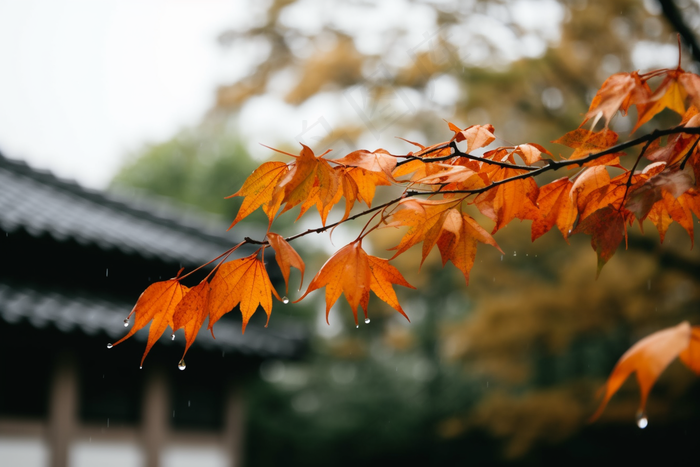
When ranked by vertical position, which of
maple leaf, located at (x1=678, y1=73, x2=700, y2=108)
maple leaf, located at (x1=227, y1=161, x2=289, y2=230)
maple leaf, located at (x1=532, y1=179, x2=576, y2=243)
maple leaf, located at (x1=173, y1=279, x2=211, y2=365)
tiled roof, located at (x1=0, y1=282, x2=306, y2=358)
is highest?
tiled roof, located at (x1=0, y1=282, x2=306, y2=358)

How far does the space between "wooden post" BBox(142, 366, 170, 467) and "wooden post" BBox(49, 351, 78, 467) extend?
0.64 metres

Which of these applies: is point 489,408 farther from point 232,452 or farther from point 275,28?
point 275,28

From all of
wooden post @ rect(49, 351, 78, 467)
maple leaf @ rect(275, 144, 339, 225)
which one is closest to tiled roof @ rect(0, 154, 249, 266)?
wooden post @ rect(49, 351, 78, 467)

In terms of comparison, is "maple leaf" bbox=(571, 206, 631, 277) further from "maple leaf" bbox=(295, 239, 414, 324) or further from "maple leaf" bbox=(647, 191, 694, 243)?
"maple leaf" bbox=(295, 239, 414, 324)

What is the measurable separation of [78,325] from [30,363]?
629 mm

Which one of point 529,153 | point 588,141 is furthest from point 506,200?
point 588,141

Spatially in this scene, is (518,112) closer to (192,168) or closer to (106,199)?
(106,199)

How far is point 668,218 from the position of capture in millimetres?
1126

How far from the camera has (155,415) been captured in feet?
16.7

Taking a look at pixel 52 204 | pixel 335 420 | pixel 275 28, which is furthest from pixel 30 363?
pixel 335 420

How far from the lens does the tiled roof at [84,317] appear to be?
4.16 meters

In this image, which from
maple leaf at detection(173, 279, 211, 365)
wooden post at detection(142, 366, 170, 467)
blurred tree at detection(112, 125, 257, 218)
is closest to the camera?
maple leaf at detection(173, 279, 211, 365)

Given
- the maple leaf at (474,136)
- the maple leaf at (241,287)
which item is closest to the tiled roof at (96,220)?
the maple leaf at (241,287)

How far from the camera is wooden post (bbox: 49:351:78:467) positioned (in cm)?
447
